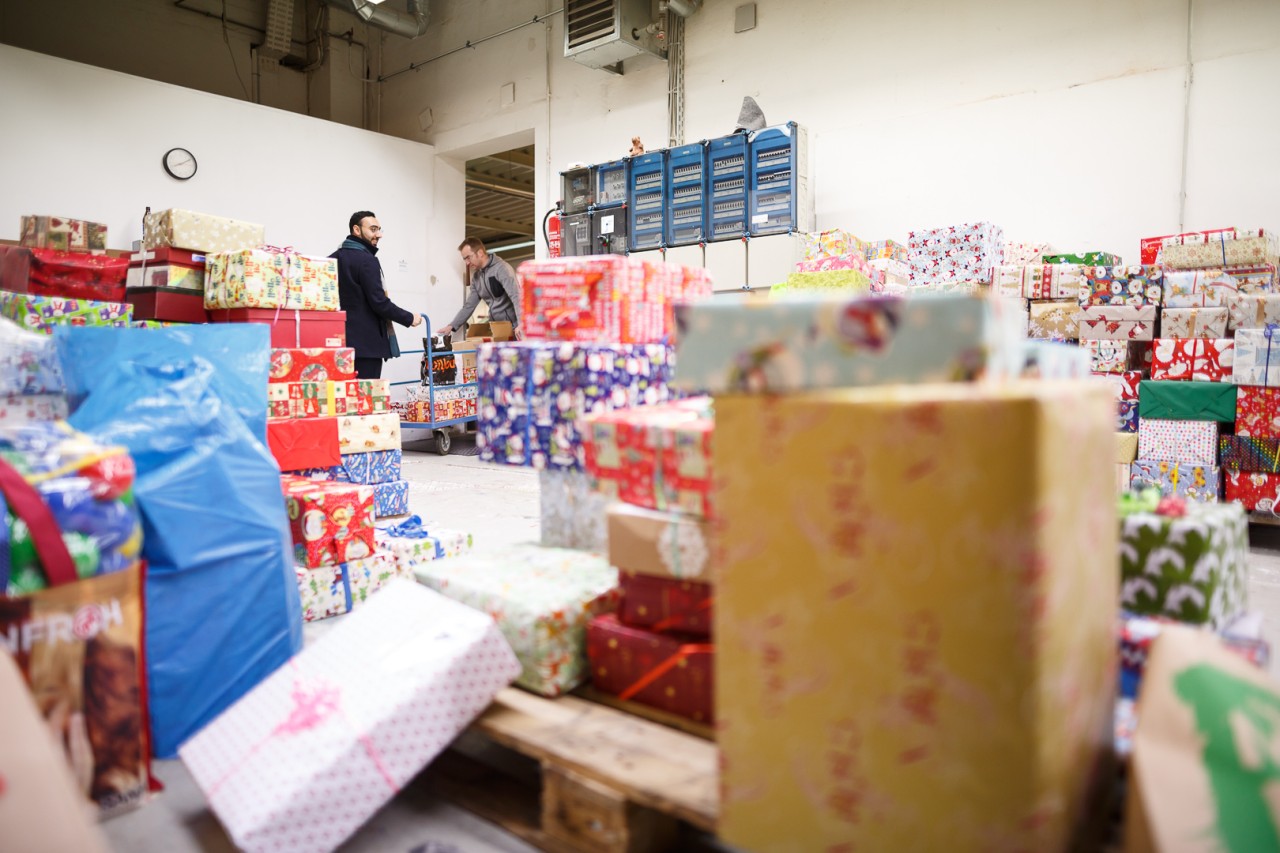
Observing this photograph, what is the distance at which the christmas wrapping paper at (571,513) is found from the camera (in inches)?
81.0

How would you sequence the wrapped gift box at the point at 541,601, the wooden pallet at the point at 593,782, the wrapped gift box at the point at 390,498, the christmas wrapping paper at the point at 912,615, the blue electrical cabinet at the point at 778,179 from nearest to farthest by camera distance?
the christmas wrapping paper at the point at 912,615 < the wooden pallet at the point at 593,782 < the wrapped gift box at the point at 541,601 < the wrapped gift box at the point at 390,498 < the blue electrical cabinet at the point at 778,179

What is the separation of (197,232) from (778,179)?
13.6ft

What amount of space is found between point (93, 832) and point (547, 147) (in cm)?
852

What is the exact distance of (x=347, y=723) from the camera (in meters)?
1.45

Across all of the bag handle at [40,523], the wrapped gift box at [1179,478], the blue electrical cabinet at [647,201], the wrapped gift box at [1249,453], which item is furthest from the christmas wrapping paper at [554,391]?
the blue electrical cabinet at [647,201]

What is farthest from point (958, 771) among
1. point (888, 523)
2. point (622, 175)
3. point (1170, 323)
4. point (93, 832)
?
point (622, 175)

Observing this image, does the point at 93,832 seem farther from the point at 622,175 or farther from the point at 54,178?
the point at 54,178

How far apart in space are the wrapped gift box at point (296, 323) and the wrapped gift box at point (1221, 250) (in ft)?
15.0

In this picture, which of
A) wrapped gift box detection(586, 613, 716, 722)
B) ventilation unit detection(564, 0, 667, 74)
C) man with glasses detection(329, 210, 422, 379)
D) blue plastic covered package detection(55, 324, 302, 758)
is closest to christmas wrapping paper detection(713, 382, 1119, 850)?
wrapped gift box detection(586, 613, 716, 722)

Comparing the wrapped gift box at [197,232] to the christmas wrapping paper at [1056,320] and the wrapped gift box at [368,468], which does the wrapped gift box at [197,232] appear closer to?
the wrapped gift box at [368,468]

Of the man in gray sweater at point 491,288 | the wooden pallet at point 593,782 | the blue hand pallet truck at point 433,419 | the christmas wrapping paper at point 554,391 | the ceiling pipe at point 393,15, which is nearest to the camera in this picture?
the wooden pallet at point 593,782

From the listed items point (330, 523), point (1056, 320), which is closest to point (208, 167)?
point (330, 523)

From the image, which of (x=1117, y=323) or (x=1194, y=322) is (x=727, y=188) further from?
(x=1194, y=322)

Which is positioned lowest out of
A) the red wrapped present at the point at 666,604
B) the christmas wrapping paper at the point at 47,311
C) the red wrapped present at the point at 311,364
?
the red wrapped present at the point at 666,604
